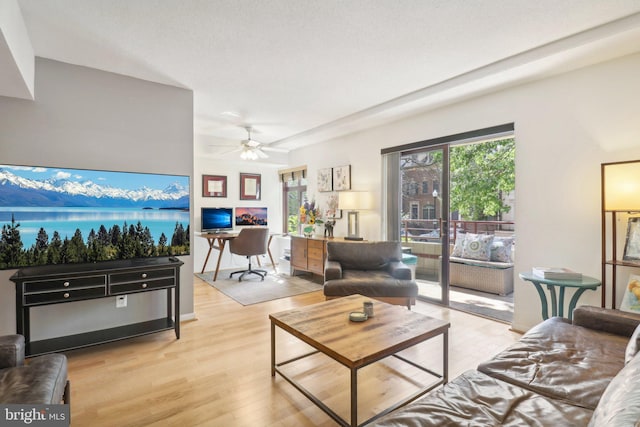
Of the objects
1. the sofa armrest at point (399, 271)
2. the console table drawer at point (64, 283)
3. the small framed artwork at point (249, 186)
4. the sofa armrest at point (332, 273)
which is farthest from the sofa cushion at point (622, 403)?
the small framed artwork at point (249, 186)

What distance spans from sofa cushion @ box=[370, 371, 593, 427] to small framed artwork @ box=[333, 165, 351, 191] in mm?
3855

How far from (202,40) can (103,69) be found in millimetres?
1165

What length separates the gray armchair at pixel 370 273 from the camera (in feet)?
10.7

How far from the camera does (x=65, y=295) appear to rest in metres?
2.41

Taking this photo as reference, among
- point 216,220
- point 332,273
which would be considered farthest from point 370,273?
point 216,220

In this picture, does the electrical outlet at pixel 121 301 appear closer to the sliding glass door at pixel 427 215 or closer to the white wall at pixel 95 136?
the white wall at pixel 95 136

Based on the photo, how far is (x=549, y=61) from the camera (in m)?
2.56

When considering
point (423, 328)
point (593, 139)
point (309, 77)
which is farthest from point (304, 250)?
point (593, 139)

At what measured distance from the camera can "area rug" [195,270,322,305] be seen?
422 cm

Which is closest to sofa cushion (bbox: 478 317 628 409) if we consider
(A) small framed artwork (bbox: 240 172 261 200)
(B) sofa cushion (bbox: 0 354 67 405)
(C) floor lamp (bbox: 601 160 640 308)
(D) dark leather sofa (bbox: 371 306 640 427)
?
(D) dark leather sofa (bbox: 371 306 640 427)

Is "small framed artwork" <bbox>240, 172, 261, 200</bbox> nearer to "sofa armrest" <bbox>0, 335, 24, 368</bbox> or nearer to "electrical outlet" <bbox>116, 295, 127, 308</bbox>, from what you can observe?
"electrical outlet" <bbox>116, 295, 127, 308</bbox>

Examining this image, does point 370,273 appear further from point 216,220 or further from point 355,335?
point 216,220

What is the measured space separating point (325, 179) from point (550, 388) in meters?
4.42

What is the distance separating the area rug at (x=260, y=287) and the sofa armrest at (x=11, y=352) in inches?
93.9
